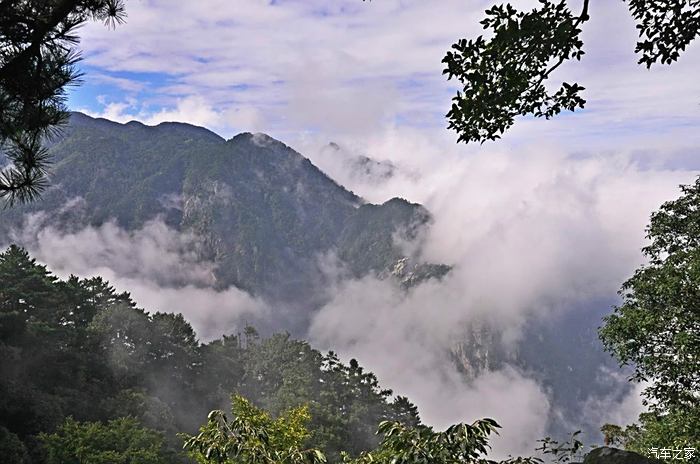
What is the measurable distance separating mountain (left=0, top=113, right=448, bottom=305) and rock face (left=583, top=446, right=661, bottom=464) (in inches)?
6704

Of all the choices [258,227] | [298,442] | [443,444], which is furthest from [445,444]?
[258,227]

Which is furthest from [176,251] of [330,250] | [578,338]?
[578,338]

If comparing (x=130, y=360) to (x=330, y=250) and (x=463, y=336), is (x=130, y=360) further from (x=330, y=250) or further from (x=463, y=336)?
(x=330, y=250)

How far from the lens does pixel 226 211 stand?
7126 inches

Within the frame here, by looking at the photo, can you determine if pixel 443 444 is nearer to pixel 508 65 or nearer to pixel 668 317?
pixel 508 65

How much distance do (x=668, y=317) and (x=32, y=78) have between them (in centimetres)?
910

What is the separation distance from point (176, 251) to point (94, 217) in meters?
27.3

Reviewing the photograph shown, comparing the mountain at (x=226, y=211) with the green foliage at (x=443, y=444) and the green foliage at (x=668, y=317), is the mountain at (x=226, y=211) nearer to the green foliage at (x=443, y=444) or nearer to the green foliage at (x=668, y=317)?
the green foliage at (x=668, y=317)

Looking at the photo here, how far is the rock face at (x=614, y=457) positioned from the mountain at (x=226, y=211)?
170 meters

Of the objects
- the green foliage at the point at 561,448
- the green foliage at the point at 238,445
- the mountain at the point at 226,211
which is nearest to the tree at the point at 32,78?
the green foliage at the point at 238,445

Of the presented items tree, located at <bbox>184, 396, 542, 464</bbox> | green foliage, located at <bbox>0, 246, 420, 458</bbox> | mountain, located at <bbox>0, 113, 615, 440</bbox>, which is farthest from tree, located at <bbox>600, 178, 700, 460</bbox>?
mountain, located at <bbox>0, 113, 615, 440</bbox>

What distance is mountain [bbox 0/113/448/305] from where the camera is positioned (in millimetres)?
174750

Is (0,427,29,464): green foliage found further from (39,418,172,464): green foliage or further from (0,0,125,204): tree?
(0,0,125,204): tree

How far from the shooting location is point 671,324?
8.68 meters
